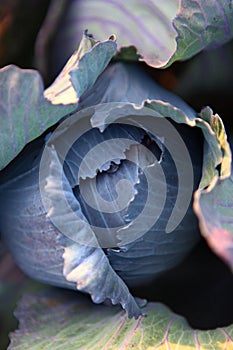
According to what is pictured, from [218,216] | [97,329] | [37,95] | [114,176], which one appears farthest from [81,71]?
[97,329]

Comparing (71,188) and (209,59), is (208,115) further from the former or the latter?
(209,59)

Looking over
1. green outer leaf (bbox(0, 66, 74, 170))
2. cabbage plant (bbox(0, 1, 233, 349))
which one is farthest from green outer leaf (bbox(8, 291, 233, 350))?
green outer leaf (bbox(0, 66, 74, 170))

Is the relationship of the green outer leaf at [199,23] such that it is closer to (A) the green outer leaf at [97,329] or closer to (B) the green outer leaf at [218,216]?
(B) the green outer leaf at [218,216]

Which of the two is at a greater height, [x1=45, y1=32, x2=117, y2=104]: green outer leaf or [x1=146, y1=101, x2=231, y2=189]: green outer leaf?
[x1=45, y1=32, x2=117, y2=104]: green outer leaf

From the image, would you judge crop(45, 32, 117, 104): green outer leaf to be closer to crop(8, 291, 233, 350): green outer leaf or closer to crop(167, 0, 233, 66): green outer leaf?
crop(167, 0, 233, 66): green outer leaf

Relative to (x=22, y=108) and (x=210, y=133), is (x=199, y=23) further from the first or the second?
(x=22, y=108)

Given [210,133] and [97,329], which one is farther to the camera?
[97,329]

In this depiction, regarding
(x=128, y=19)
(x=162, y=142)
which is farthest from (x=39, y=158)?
(x=128, y=19)
